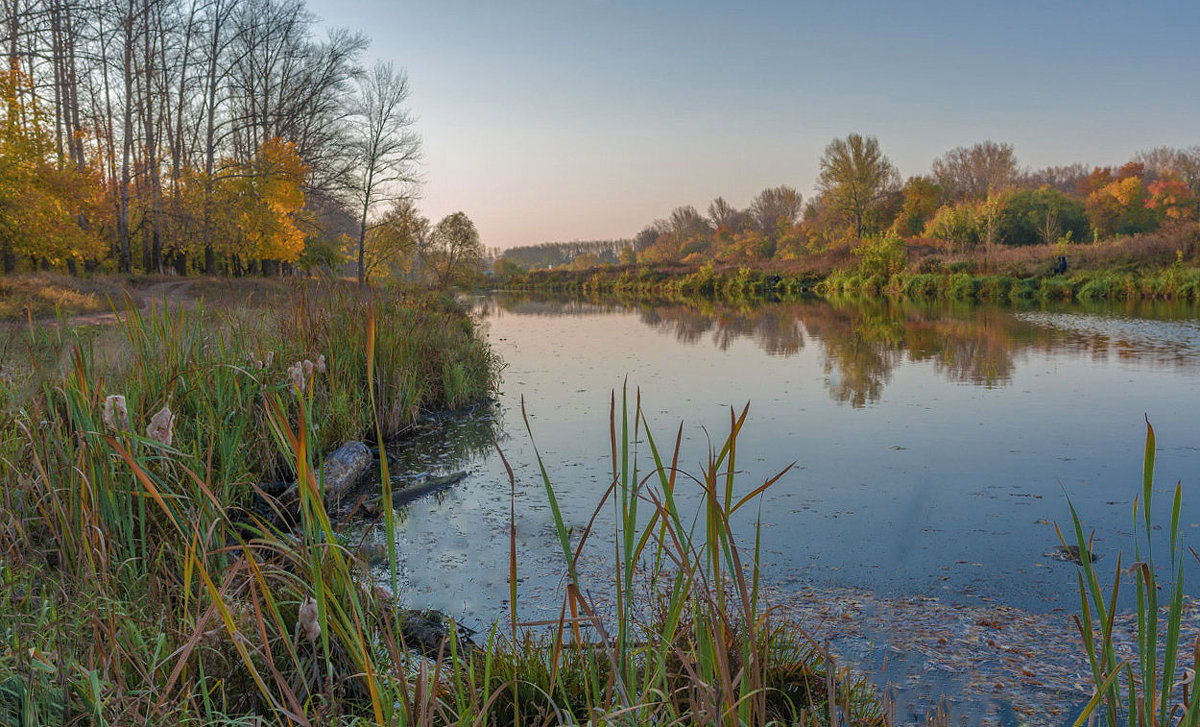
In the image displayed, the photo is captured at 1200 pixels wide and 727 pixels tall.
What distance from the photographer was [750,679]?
1.41m

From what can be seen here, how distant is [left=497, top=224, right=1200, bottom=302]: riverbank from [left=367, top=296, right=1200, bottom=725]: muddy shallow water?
35.3 feet

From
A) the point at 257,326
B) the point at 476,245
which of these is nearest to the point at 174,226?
the point at 476,245

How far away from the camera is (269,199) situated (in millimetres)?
22422

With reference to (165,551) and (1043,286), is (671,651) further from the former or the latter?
(1043,286)

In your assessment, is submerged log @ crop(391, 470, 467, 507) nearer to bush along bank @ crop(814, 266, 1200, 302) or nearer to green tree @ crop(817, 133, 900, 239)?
bush along bank @ crop(814, 266, 1200, 302)

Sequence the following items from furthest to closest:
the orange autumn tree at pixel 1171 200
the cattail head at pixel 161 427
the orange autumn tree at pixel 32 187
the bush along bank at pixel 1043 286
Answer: the orange autumn tree at pixel 1171 200
the bush along bank at pixel 1043 286
the orange autumn tree at pixel 32 187
the cattail head at pixel 161 427

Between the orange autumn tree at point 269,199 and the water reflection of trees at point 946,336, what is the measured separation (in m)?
12.6

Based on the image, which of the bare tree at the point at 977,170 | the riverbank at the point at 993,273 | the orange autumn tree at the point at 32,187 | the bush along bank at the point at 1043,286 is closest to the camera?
the orange autumn tree at the point at 32,187

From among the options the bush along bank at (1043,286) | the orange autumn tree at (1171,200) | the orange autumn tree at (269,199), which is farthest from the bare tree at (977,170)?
the orange autumn tree at (269,199)

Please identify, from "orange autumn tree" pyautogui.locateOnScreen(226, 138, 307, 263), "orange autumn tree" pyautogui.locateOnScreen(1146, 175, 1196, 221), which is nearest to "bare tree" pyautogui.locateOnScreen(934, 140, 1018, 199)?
"orange autumn tree" pyautogui.locateOnScreen(1146, 175, 1196, 221)

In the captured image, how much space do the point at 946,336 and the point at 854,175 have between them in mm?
31381

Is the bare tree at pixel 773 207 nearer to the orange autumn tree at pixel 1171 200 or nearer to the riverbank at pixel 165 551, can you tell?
the orange autumn tree at pixel 1171 200

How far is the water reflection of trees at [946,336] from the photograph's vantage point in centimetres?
948

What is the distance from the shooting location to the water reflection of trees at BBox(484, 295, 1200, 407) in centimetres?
948
